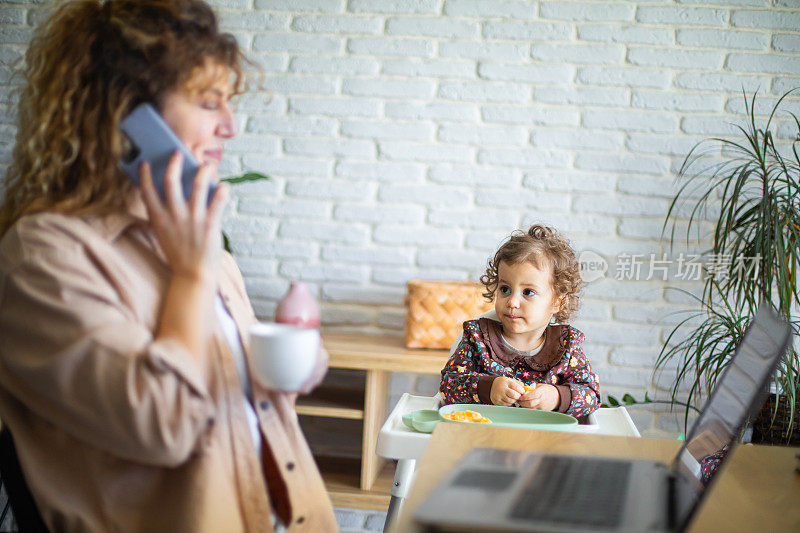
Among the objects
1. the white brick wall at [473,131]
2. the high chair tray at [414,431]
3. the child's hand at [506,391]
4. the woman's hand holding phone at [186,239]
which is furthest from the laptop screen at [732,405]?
the white brick wall at [473,131]

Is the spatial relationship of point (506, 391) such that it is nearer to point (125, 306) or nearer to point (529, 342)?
point (529, 342)

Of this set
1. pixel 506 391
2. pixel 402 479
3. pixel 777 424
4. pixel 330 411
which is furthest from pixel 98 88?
pixel 777 424

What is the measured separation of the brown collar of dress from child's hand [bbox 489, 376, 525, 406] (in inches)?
8.5

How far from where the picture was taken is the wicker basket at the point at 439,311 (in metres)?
2.62

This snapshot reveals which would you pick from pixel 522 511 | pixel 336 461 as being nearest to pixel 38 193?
pixel 522 511

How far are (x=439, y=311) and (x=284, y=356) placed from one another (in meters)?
1.76

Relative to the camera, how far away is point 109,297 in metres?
0.91

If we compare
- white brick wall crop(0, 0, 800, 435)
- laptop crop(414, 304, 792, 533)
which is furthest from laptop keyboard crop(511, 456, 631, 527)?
white brick wall crop(0, 0, 800, 435)

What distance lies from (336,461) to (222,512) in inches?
77.9

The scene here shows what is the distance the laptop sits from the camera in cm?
73

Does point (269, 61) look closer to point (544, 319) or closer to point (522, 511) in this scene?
point (544, 319)

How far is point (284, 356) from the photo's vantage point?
2.94 ft

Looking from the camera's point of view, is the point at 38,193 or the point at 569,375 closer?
the point at 38,193

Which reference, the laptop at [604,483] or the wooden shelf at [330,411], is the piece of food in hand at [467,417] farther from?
the wooden shelf at [330,411]
